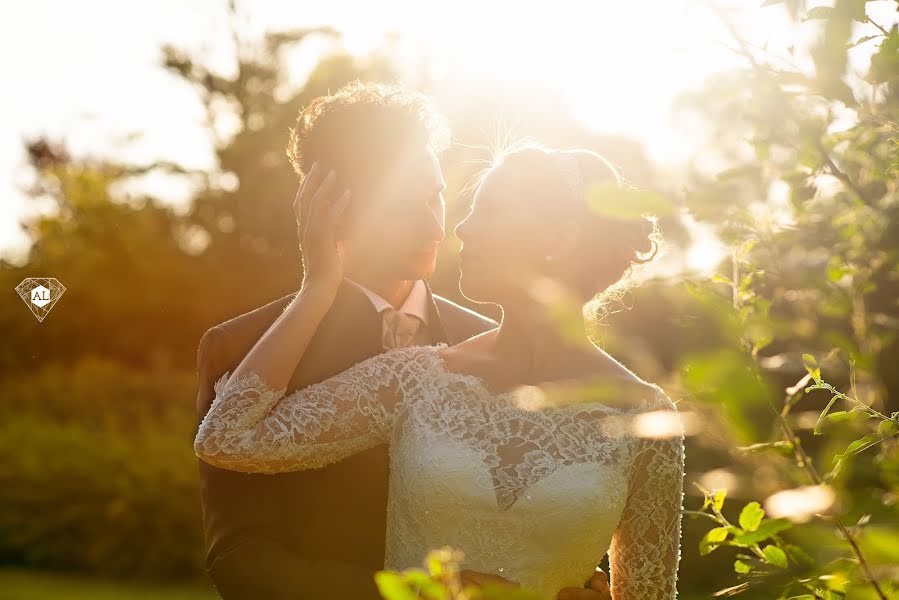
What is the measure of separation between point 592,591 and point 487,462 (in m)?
0.46

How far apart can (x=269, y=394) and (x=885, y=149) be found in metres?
1.74

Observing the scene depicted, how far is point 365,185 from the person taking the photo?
10.7ft

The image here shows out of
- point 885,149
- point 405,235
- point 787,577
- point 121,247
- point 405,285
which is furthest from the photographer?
point 121,247

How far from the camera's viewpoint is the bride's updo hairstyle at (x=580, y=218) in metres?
2.88

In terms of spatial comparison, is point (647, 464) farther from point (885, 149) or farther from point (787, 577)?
point (787, 577)

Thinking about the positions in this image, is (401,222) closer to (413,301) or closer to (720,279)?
(413,301)

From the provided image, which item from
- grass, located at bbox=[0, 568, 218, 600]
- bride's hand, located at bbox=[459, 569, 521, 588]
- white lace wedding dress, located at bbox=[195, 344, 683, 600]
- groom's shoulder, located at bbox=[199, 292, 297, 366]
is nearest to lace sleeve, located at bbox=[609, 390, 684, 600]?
white lace wedding dress, located at bbox=[195, 344, 683, 600]

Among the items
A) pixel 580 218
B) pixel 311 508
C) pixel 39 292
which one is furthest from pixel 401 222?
pixel 39 292

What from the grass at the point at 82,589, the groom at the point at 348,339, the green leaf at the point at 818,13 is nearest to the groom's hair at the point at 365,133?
the groom at the point at 348,339

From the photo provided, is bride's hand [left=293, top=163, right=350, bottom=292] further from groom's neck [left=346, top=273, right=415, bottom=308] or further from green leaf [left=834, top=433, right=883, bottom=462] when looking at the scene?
green leaf [left=834, top=433, right=883, bottom=462]

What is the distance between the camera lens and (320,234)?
2879 millimetres

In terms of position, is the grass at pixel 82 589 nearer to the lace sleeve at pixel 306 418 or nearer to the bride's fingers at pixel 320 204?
the lace sleeve at pixel 306 418

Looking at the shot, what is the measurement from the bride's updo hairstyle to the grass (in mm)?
8567

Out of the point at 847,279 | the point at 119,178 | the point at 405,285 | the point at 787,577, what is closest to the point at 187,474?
the point at 405,285
